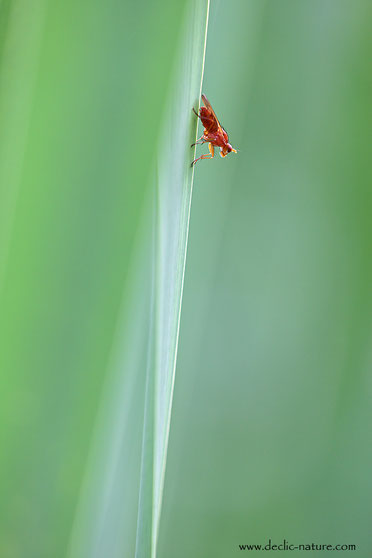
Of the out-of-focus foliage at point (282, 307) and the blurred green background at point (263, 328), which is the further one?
the out-of-focus foliage at point (282, 307)

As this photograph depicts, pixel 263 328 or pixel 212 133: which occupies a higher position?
pixel 212 133

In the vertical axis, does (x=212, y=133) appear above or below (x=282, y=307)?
above

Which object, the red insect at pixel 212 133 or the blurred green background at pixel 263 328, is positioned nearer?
the blurred green background at pixel 263 328

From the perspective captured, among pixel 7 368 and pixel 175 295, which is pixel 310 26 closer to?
pixel 175 295

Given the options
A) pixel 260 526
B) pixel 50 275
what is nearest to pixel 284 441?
pixel 260 526

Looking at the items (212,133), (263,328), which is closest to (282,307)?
(263,328)

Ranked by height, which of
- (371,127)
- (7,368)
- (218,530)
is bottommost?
(218,530)

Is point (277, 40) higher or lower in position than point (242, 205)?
higher

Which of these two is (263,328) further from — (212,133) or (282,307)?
(212,133)
